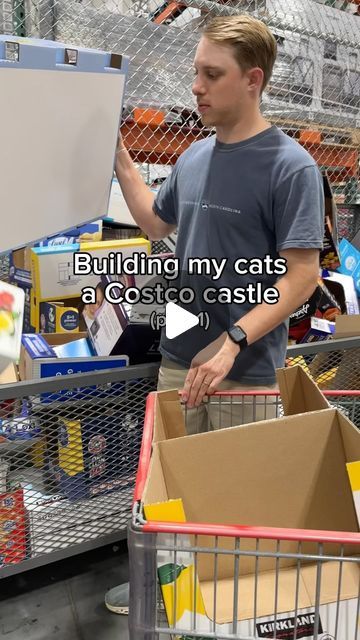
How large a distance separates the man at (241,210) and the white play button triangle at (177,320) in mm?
19

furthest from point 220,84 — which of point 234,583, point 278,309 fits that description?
point 234,583

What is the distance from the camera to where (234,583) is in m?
0.79

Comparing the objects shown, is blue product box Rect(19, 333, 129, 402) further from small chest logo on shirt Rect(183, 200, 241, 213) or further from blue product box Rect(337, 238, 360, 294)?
blue product box Rect(337, 238, 360, 294)

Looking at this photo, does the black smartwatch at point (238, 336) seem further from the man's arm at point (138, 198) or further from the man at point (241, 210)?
the man's arm at point (138, 198)

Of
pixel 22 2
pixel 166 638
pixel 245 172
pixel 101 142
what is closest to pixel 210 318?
pixel 245 172

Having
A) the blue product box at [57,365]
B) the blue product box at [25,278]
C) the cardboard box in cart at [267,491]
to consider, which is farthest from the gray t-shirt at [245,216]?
the blue product box at [25,278]

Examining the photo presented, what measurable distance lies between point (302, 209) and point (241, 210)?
0.16 m

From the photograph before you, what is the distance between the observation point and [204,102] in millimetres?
1354

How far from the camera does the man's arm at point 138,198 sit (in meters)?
1.66

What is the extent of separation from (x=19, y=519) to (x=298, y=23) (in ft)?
8.71

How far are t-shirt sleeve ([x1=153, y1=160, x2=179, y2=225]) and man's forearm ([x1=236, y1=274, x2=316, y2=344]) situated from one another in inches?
19.6

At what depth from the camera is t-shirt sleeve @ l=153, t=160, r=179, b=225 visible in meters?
1.62

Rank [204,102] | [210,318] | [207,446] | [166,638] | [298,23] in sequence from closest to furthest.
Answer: [166,638] < [207,446] < [204,102] < [210,318] < [298,23]

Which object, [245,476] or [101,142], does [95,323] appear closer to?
[101,142]
